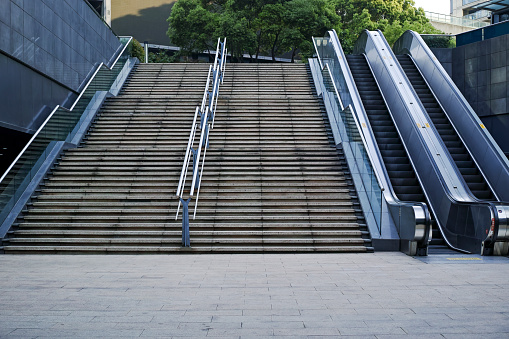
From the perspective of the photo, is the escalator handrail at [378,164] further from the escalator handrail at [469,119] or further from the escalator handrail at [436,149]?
the escalator handrail at [469,119]

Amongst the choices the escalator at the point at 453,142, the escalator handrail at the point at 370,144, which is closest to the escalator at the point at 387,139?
the escalator handrail at the point at 370,144

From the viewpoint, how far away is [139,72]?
2061cm

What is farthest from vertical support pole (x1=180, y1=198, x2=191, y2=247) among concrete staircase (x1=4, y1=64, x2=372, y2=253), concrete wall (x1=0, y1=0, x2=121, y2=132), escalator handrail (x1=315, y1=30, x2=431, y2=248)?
concrete wall (x1=0, y1=0, x2=121, y2=132)

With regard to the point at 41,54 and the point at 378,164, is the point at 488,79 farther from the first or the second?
the point at 41,54

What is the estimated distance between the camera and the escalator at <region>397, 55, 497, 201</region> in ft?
39.7

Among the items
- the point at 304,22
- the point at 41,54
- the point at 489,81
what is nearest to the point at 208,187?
the point at 41,54

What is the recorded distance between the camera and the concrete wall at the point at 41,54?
39.6ft

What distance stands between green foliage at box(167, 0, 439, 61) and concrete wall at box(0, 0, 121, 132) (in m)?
15.5

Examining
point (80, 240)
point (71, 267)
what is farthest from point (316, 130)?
point (71, 267)

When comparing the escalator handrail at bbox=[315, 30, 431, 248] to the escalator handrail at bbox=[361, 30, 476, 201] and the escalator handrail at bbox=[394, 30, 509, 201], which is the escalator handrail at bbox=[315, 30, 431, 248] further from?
the escalator handrail at bbox=[394, 30, 509, 201]

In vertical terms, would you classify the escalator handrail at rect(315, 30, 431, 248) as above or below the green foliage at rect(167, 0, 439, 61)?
below

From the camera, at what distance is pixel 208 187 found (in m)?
11.9

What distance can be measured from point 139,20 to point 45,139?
37402 mm

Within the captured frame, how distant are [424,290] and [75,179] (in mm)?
8508
